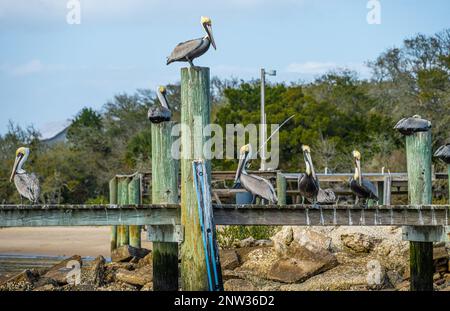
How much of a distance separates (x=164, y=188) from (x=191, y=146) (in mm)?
888

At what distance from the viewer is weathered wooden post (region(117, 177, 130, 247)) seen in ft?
59.8

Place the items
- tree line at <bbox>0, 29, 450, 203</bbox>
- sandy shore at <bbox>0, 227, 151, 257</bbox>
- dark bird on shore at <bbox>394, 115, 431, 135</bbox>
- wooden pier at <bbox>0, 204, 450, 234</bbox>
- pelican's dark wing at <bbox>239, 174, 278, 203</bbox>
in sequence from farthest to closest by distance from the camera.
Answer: tree line at <bbox>0, 29, 450, 203</bbox> < sandy shore at <bbox>0, 227, 151, 257</bbox> < pelican's dark wing at <bbox>239, 174, 278, 203</bbox> < dark bird on shore at <bbox>394, 115, 431, 135</bbox> < wooden pier at <bbox>0, 204, 450, 234</bbox>

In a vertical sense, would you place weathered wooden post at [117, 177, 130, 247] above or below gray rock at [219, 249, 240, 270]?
above

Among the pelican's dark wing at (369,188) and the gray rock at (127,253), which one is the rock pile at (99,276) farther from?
the pelican's dark wing at (369,188)

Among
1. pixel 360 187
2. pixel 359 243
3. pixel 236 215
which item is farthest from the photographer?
pixel 359 243

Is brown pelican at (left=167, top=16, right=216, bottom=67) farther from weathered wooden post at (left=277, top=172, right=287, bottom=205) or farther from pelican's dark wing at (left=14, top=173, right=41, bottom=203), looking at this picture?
weathered wooden post at (left=277, top=172, right=287, bottom=205)

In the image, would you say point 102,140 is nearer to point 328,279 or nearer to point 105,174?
point 105,174

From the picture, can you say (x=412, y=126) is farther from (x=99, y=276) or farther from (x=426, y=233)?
(x=99, y=276)

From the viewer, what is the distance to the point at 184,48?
12.1 metres

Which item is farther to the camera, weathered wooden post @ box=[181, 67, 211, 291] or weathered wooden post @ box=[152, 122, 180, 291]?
weathered wooden post @ box=[152, 122, 180, 291]

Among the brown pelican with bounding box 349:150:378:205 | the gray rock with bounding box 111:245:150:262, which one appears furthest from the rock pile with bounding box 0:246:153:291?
the brown pelican with bounding box 349:150:378:205

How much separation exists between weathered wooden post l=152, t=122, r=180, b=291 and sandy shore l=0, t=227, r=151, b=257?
1060cm

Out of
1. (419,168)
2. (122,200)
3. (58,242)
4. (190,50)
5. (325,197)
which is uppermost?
(190,50)

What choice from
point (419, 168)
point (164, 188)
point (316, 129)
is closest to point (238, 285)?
point (164, 188)
